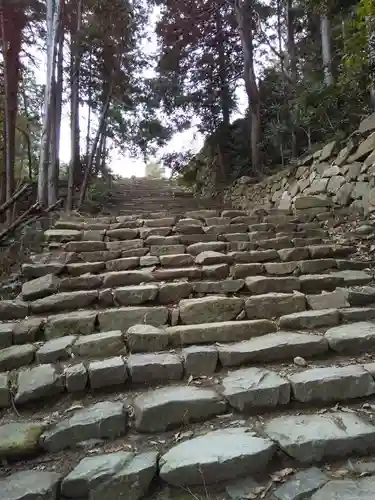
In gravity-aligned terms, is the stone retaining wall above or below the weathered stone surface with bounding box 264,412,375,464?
above

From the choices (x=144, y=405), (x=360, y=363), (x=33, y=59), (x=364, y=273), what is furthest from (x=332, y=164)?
(x=33, y=59)

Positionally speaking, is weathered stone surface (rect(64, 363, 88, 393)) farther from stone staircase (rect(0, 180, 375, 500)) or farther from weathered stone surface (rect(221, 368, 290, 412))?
weathered stone surface (rect(221, 368, 290, 412))

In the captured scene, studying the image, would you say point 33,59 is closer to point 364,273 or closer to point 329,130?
point 329,130

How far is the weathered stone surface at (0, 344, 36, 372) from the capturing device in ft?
7.69

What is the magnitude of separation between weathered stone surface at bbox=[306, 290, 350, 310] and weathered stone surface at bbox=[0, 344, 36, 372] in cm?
206

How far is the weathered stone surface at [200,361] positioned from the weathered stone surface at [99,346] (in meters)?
0.44

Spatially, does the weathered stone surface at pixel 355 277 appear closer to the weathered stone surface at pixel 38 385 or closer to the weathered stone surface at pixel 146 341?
the weathered stone surface at pixel 146 341

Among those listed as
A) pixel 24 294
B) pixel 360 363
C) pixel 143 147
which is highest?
pixel 143 147

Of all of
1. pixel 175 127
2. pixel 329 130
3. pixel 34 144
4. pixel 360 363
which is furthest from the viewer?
pixel 34 144

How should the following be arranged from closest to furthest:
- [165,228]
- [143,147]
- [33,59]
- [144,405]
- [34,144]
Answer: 1. [144,405]
2. [165,228]
3. [33,59]
4. [143,147]
5. [34,144]

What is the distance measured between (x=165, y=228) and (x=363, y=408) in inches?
124

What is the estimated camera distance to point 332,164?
5.41 m

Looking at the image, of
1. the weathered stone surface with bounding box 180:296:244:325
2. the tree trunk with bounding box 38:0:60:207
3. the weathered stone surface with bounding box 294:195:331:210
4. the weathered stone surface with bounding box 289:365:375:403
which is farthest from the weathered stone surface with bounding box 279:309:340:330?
the tree trunk with bounding box 38:0:60:207

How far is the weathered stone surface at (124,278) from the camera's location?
3.30m
